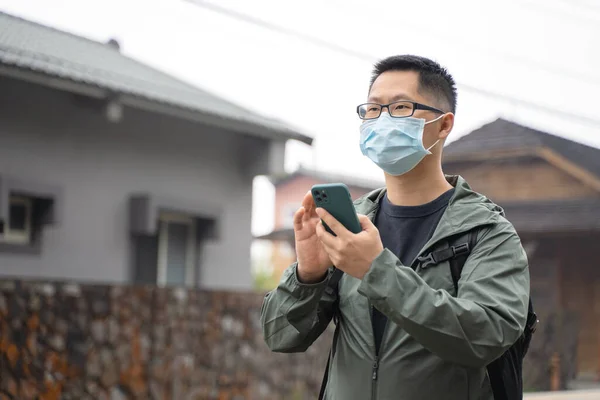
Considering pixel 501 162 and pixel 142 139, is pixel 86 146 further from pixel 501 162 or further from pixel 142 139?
pixel 501 162

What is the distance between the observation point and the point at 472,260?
2.52 m

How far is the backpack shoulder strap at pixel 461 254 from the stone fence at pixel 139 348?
5.04 m

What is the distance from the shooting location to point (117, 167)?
11.5 meters

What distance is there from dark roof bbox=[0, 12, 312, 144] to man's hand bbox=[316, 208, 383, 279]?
23.7ft

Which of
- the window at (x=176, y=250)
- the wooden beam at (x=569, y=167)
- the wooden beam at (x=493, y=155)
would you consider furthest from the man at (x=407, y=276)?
the wooden beam at (x=493, y=155)

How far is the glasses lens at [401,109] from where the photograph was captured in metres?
2.80

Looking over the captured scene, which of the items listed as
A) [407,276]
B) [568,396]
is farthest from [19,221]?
[407,276]

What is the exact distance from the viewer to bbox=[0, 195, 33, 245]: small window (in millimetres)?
10078

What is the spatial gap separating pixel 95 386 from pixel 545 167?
15.8 metres

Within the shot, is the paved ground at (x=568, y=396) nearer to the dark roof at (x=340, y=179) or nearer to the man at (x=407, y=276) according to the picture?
the man at (x=407, y=276)

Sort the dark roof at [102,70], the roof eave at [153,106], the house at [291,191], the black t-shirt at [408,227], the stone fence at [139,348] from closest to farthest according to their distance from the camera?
the black t-shirt at [408,227], the stone fence at [139,348], the roof eave at [153,106], the dark roof at [102,70], the house at [291,191]

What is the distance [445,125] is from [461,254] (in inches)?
19.6

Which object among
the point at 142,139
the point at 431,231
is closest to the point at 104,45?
the point at 142,139

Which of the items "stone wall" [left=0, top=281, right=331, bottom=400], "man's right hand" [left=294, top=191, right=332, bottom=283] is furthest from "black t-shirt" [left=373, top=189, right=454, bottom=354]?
"stone wall" [left=0, top=281, right=331, bottom=400]
